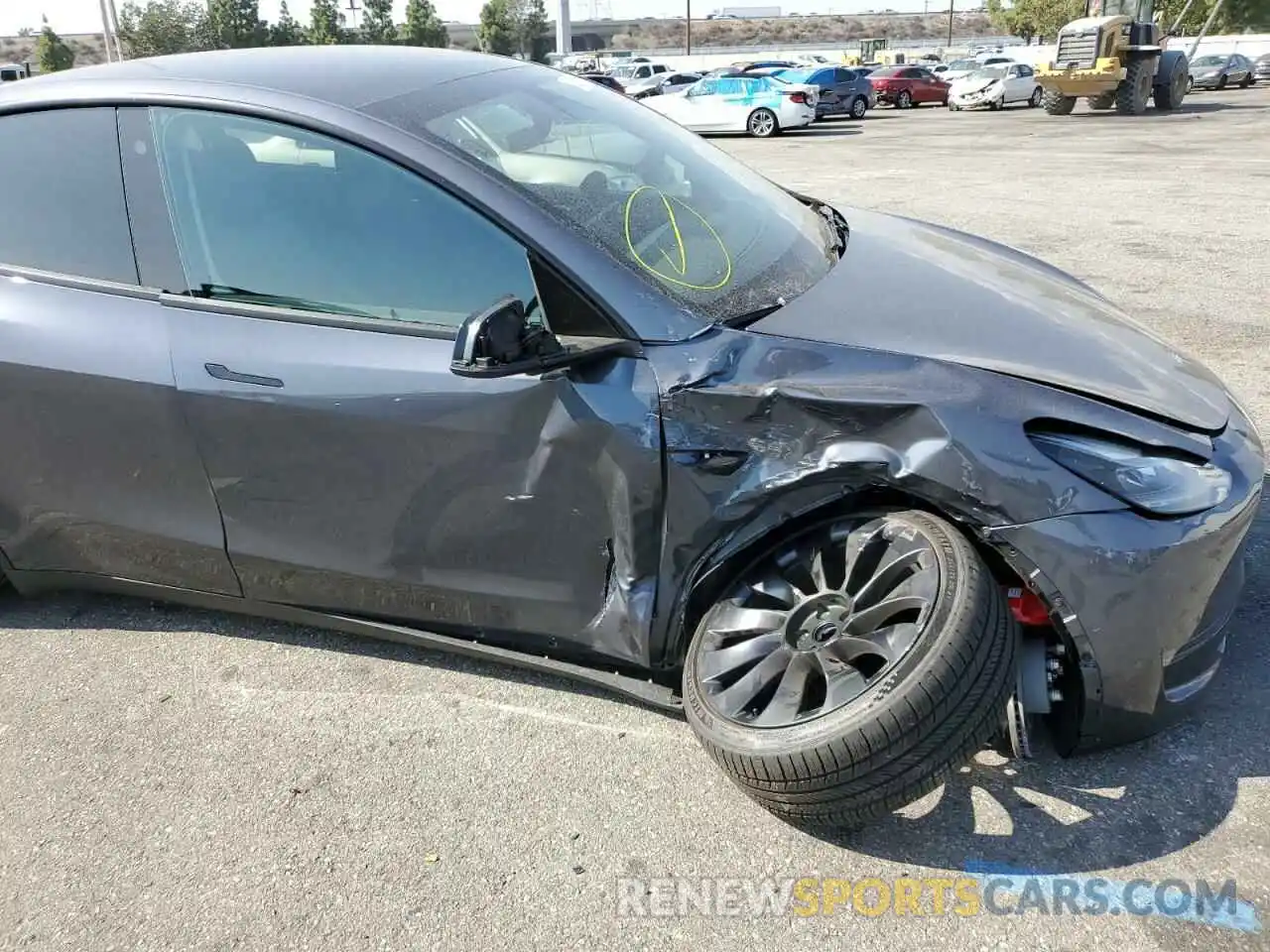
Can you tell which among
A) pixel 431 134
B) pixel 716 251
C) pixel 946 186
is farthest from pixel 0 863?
pixel 946 186

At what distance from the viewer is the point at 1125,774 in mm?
2338

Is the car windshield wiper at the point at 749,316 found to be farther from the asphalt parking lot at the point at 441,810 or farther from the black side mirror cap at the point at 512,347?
the asphalt parking lot at the point at 441,810

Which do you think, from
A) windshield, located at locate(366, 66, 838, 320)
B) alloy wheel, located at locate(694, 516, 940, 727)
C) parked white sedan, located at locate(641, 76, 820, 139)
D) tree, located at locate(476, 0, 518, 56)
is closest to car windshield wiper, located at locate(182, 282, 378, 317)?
windshield, located at locate(366, 66, 838, 320)

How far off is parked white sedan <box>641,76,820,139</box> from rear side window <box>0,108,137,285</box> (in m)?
21.5

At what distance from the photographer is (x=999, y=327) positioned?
8.04 feet

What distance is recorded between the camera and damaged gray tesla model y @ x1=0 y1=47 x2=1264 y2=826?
2.11 metres

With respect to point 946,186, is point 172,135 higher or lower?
higher

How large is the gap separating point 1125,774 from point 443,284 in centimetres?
200

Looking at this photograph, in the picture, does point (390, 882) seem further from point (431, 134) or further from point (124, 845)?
point (431, 134)

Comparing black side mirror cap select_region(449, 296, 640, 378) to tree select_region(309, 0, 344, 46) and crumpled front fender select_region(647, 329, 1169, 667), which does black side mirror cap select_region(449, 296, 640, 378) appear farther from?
tree select_region(309, 0, 344, 46)

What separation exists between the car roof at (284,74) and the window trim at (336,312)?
52mm

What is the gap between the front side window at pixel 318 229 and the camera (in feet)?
7.88

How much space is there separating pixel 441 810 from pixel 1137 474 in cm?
177

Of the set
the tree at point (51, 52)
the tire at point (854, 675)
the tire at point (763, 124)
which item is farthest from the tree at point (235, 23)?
the tire at point (854, 675)
